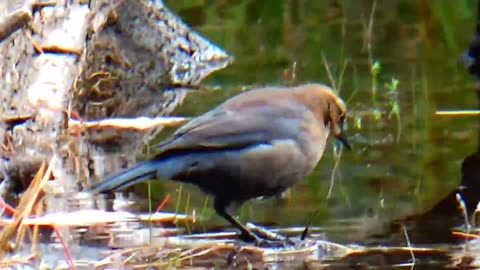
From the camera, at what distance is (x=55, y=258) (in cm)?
550

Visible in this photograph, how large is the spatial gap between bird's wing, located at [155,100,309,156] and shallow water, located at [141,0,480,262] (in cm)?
52

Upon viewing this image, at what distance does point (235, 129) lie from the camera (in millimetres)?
5789

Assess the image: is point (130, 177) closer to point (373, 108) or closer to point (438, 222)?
point (438, 222)

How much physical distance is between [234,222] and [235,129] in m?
0.42

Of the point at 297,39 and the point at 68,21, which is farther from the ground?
the point at 68,21

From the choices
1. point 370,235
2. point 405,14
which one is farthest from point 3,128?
point 405,14

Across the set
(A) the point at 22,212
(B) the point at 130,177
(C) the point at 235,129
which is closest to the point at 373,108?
(C) the point at 235,129

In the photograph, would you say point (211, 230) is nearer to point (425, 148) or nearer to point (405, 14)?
point (425, 148)

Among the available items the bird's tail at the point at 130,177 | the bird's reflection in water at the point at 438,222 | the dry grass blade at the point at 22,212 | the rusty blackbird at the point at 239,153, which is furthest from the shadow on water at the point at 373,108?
the dry grass blade at the point at 22,212

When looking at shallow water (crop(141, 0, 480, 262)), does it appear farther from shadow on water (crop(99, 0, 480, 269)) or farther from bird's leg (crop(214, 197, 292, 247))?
bird's leg (crop(214, 197, 292, 247))

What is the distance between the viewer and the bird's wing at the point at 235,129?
5.74 m

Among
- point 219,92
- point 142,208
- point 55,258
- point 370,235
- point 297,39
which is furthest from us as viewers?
point 297,39

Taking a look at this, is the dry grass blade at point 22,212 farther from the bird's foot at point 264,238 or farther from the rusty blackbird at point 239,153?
the bird's foot at point 264,238

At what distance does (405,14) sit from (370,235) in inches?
307
